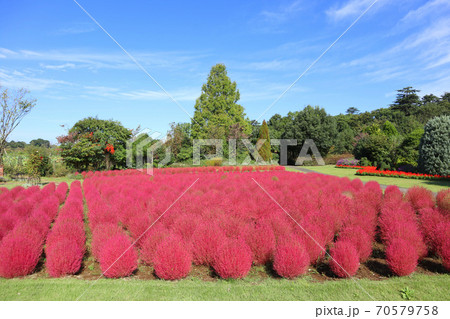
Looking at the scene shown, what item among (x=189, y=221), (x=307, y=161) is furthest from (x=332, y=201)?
(x=307, y=161)

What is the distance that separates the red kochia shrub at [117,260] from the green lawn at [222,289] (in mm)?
135

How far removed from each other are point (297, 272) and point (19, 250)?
5.00 m

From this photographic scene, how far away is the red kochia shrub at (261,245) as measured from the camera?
17.0 feet

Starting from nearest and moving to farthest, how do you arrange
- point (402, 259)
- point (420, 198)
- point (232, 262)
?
point (232, 262) → point (402, 259) → point (420, 198)

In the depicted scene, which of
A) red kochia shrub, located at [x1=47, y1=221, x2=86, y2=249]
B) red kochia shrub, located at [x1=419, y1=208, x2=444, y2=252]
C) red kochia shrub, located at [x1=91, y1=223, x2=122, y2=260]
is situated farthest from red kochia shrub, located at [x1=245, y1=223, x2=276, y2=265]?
red kochia shrub, located at [x1=47, y1=221, x2=86, y2=249]

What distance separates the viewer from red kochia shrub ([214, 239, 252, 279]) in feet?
14.7

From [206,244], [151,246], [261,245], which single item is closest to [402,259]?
A: [261,245]

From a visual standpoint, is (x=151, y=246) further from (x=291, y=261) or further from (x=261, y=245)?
(x=291, y=261)

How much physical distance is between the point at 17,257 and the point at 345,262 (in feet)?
19.1

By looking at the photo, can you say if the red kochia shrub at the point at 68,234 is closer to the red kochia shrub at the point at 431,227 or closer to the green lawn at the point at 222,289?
the green lawn at the point at 222,289

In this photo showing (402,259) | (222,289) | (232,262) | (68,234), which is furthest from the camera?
(68,234)

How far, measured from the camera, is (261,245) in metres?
5.20

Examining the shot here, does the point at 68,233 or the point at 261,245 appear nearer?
the point at 261,245
